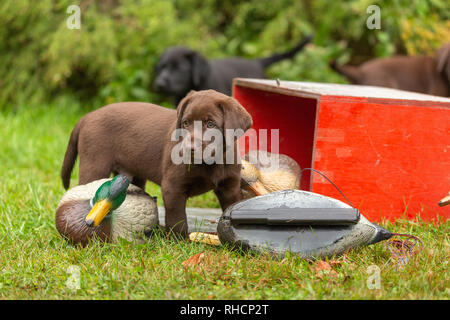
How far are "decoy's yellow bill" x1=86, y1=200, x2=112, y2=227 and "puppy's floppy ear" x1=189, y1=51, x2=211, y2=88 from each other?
118 inches

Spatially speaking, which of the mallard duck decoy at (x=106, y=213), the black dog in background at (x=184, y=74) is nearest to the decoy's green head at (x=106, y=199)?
the mallard duck decoy at (x=106, y=213)

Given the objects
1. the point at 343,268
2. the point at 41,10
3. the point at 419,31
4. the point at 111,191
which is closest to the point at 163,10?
the point at 41,10

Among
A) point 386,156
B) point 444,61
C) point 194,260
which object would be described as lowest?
point 194,260

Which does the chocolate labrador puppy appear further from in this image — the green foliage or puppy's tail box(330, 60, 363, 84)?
the green foliage

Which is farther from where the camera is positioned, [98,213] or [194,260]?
[98,213]

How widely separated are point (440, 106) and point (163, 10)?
15.0 ft

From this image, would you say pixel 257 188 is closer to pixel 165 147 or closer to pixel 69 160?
pixel 165 147

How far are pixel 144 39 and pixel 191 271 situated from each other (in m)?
5.25

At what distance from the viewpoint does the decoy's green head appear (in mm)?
2346

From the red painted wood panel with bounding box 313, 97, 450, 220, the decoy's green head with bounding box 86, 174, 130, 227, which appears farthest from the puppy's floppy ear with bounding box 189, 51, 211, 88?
the decoy's green head with bounding box 86, 174, 130, 227

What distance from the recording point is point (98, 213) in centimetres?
235

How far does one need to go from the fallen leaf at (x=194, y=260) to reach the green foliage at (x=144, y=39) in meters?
4.56

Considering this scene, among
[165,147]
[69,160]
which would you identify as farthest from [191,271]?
[69,160]
